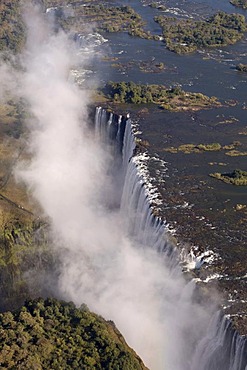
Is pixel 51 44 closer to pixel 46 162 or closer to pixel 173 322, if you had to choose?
pixel 46 162

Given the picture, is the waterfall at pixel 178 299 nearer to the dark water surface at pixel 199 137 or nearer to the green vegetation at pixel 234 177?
the dark water surface at pixel 199 137

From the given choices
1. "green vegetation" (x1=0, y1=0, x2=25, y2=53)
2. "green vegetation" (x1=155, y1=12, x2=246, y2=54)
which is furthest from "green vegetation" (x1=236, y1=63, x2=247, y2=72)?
"green vegetation" (x1=0, y1=0, x2=25, y2=53)

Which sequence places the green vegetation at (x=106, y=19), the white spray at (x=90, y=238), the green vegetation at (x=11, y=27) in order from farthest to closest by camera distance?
1. the green vegetation at (x=11, y=27)
2. the green vegetation at (x=106, y=19)
3. the white spray at (x=90, y=238)

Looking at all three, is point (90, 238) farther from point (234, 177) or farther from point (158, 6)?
point (158, 6)

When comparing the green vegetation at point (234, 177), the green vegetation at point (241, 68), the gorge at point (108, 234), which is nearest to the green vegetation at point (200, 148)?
the gorge at point (108, 234)

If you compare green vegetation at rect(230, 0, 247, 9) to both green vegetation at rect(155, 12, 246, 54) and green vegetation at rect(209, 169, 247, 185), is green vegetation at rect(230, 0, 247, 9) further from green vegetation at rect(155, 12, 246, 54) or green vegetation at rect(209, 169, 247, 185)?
green vegetation at rect(209, 169, 247, 185)

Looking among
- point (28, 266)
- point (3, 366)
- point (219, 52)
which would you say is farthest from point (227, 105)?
point (3, 366)
